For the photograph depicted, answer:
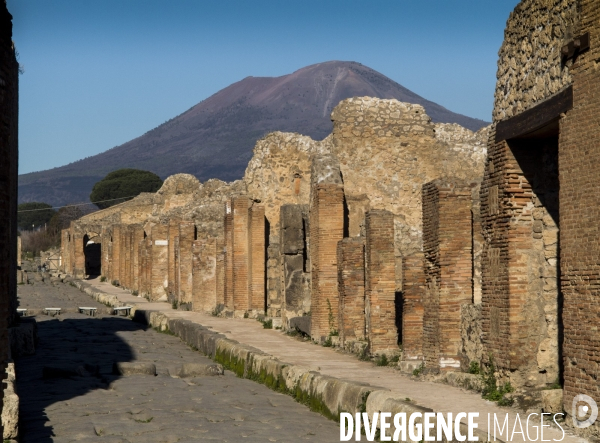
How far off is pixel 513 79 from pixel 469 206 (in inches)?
67.7

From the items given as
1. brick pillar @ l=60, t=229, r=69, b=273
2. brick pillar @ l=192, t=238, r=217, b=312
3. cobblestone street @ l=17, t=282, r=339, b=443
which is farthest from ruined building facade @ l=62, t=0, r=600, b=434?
brick pillar @ l=60, t=229, r=69, b=273

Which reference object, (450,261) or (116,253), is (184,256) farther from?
(450,261)

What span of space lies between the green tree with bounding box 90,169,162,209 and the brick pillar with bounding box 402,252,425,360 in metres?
105

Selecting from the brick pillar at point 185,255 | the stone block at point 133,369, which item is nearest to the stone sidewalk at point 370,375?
the stone block at point 133,369

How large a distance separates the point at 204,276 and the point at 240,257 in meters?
3.51

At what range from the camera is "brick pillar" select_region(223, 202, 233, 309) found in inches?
859

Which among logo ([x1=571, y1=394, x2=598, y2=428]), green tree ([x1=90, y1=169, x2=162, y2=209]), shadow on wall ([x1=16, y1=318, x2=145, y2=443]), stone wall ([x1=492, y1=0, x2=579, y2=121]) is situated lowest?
shadow on wall ([x1=16, y1=318, x2=145, y2=443])

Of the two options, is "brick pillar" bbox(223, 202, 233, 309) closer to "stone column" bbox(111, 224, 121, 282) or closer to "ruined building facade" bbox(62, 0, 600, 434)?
"ruined building facade" bbox(62, 0, 600, 434)

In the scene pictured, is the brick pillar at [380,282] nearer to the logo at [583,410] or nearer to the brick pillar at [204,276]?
the logo at [583,410]

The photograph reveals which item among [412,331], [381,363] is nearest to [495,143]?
[412,331]

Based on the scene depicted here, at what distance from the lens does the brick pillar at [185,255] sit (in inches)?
1061

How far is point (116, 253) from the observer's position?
4319 cm

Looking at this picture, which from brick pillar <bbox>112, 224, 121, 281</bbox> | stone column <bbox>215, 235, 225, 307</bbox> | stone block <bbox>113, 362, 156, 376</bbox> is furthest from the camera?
brick pillar <bbox>112, 224, 121, 281</bbox>

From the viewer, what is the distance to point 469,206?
1084cm
